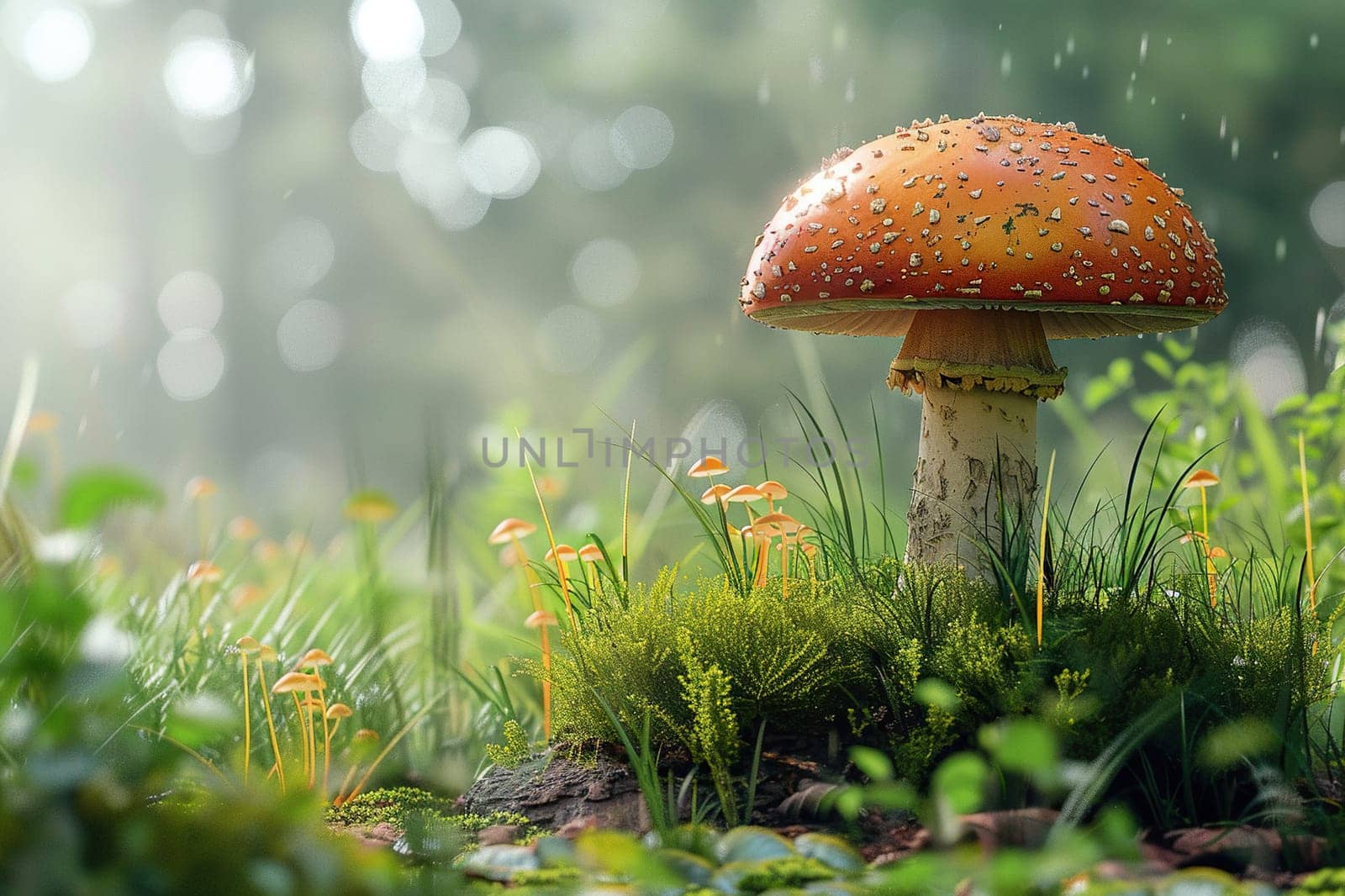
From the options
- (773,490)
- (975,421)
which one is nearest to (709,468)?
(773,490)

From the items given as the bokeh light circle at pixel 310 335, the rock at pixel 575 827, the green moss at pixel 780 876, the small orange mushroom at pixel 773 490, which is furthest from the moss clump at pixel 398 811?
the bokeh light circle at pixel 310 335

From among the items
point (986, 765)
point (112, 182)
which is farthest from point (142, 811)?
point (112, 182)

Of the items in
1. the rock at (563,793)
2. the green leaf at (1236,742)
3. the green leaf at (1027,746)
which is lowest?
the rock at (563,793)

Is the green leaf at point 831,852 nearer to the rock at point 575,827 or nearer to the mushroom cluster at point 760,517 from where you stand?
the rock at point 575,827

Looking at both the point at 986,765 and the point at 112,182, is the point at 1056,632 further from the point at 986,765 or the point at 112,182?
the point at 112,182

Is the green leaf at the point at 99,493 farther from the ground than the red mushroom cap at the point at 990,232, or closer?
closer

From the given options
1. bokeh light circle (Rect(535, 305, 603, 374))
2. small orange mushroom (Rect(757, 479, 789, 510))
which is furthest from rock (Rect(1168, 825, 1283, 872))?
bokeh light circle (Rect(535, 305, 603, 374))
